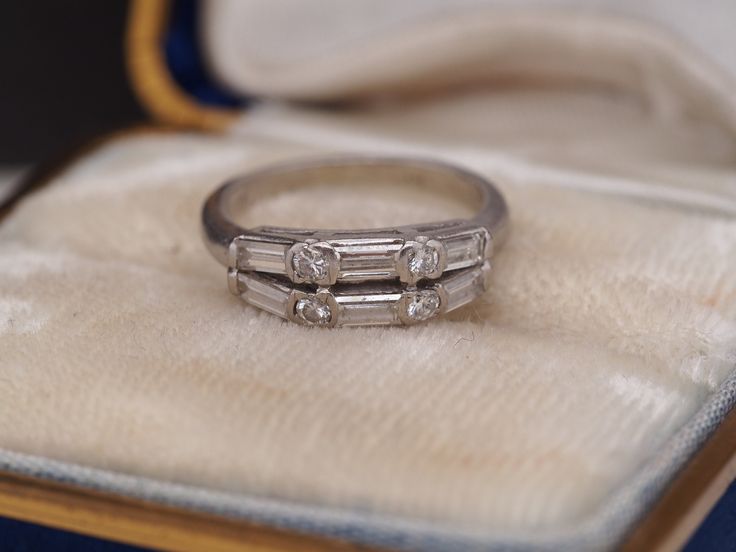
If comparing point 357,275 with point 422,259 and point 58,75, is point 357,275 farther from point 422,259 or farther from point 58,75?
point 58,75

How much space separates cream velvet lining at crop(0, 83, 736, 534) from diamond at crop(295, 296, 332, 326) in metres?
0.01

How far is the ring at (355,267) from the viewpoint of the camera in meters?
0.56

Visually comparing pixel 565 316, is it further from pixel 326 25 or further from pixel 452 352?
pixel 326 25

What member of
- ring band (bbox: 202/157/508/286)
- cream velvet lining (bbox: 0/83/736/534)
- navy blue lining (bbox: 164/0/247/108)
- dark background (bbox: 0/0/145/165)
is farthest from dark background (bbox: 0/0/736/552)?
ring band (bbox: 202/157/508/286)

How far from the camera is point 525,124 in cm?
102

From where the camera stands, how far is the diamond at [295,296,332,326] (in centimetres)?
57

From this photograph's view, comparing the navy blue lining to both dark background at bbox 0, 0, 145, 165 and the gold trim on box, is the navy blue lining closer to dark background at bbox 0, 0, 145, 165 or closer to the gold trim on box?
the gold trim on box

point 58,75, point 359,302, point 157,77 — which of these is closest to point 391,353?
point 359,302

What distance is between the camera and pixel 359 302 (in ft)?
1.87

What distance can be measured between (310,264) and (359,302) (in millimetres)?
39

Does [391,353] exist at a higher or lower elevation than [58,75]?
higher

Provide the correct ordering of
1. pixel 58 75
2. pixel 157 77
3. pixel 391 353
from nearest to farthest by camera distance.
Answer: pixel 391 353 → pixel 157 77 → pixel 58 75

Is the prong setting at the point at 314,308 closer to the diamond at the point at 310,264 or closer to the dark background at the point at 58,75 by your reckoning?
the diamond at the point at 310,264

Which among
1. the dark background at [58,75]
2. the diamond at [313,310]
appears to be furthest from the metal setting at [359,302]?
the dark background at [58,75]
